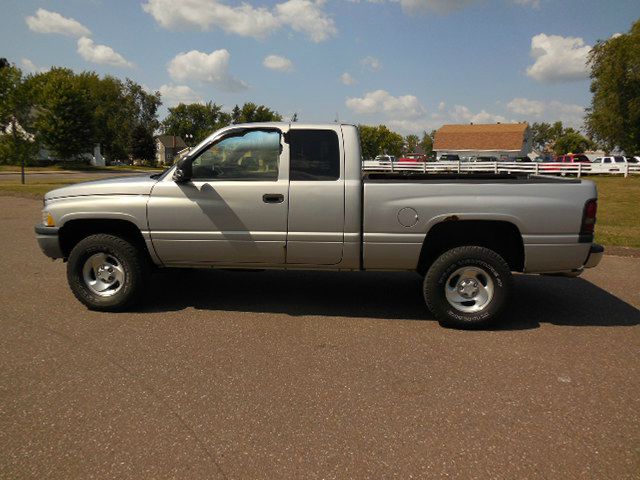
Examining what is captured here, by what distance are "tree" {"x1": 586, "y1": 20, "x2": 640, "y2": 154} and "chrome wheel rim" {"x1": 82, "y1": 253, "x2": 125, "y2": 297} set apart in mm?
53246

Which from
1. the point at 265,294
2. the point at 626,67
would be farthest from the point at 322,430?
the point at 626,67

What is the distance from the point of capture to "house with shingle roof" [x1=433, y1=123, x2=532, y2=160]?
77.3m

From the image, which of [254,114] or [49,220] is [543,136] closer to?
[254,114]

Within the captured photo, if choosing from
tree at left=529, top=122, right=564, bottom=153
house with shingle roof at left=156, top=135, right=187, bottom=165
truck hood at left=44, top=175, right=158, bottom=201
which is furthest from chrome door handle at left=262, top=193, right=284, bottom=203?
tree at left=529, top=122, right=564, bottom=153

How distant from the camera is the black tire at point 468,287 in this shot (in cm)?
456

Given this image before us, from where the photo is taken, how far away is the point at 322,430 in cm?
288

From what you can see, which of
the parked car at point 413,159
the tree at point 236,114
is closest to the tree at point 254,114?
the tree at point 236,114

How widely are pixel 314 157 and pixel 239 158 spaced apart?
0.76 meters

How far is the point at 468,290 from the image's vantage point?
470 cm

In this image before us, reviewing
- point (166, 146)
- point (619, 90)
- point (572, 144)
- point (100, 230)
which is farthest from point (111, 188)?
point (572, 144)

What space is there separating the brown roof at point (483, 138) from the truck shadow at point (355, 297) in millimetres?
76022

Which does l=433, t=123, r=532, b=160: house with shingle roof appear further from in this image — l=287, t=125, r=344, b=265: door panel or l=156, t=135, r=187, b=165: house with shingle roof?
l=287, t=125, r=344, b=265: door panel

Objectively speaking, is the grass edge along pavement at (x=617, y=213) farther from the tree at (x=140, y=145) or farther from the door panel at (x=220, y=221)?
the tree at (x=140, y=145)

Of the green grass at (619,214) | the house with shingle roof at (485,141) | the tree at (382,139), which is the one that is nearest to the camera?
the green grass at (619,214)
